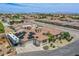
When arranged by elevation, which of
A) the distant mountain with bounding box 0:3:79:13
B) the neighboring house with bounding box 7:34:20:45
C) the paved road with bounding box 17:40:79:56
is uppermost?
the distant mountain with bounding box 0:3:79:13

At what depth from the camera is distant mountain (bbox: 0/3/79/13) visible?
205 cm

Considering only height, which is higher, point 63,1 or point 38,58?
point 63,1

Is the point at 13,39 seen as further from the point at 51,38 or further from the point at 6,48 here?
the point at 51,38

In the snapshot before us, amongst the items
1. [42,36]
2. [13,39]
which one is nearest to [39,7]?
[42,36]

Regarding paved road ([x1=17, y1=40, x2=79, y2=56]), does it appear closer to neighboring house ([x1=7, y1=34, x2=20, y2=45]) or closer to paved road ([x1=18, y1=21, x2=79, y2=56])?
paved road ([x1=18, y1=21, x2=79, y2=56])

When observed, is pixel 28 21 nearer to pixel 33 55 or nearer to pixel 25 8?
pixel 25 8

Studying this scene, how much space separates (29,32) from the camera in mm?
2078

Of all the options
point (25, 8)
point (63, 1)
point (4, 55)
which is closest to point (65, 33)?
point (63, 1)

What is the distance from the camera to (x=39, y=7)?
2.06 m

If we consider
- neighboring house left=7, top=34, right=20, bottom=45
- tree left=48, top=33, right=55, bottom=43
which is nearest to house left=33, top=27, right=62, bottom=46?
tree left=48, top=33, right=55, bottom=43

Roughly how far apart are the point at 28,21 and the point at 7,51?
12.5 inches

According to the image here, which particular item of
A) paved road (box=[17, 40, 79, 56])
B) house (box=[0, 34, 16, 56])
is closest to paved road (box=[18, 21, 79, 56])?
paved road (box=[17, 40, 79, 56])

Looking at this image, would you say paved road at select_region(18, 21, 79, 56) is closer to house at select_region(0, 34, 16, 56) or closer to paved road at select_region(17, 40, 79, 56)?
paved road at select_region(17, 40, 79, 56)

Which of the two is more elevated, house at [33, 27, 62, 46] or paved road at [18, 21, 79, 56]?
house at [33, 27, 62, 46]
